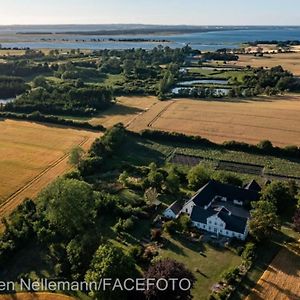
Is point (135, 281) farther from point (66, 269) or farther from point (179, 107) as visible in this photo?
point (179, 107)

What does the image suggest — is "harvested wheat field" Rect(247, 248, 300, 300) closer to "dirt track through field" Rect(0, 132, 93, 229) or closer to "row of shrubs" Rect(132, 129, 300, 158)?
"row of shrubs" Rect(132, 129, 300, 158)

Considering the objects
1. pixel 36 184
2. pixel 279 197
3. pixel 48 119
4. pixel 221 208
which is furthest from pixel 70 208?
pixel 48 119

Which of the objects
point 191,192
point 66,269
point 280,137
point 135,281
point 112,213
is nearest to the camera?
point 135,281

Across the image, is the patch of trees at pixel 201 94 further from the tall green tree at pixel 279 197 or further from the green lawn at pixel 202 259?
the green lawn at pixel 202 259

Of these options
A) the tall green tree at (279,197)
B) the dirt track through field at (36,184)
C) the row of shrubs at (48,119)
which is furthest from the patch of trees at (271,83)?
the tall green tree at (279,197)

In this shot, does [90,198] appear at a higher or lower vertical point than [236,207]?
higher

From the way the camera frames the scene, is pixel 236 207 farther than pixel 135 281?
Yes

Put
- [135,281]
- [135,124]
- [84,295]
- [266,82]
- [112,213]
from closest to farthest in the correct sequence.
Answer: [135,281] < [84,295] < [112,213] < [135,124] < [266,82]

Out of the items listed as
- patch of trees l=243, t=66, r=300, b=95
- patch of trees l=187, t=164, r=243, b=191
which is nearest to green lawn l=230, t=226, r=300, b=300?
patch of trees l=187, t=164, r=243, b=191

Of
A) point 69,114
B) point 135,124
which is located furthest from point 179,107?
point 69,114
